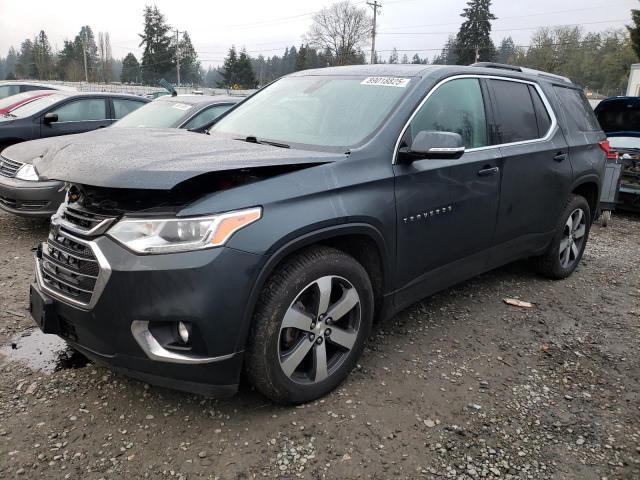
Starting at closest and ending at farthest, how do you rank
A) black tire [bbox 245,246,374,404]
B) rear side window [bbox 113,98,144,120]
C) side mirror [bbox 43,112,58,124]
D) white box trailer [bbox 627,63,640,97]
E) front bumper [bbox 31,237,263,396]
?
front bumper [bbox 31,237,263,396] → black tire [bbox 245,246,374,404] → side mirror [bbox 43,112,58,124] → rear side window [bbox 113,98,144,120] → white box trailer [bbox 627,63,640,97]

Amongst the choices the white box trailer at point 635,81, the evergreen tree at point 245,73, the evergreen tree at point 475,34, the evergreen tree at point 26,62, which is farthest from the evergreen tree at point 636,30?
the evergreen tree at point 26,62

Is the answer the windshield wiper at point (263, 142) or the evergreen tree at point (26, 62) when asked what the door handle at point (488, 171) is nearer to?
the windshield wiper at point (263, 142)

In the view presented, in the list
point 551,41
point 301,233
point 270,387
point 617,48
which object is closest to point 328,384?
point 270,387

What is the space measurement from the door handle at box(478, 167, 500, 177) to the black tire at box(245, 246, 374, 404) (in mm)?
1259

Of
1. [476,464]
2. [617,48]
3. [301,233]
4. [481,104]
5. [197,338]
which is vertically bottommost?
[476,464]

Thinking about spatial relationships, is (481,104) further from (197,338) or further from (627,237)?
(627,237)

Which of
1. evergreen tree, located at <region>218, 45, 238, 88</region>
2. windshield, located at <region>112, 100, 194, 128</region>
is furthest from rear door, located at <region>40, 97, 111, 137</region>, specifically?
evergreen tree, located at <region>218, 45, 238, 88</region>

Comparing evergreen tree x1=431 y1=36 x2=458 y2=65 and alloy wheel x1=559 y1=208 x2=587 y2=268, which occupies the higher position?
evergreen tree x1=431 y1=36 x2=458 y2=65

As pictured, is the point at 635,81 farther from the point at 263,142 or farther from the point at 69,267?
the point at 69,267

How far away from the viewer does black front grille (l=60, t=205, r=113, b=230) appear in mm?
2312

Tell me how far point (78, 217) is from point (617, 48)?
60085 mm

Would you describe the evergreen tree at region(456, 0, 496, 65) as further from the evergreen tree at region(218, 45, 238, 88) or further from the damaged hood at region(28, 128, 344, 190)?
the damaged hood at region(28, 128, 344, 190)

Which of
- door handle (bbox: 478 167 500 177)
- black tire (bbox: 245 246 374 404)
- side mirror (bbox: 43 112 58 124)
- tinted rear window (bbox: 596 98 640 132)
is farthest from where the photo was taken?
tinted rear window (bbox: 596 98 640 132)

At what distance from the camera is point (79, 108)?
8.02m
